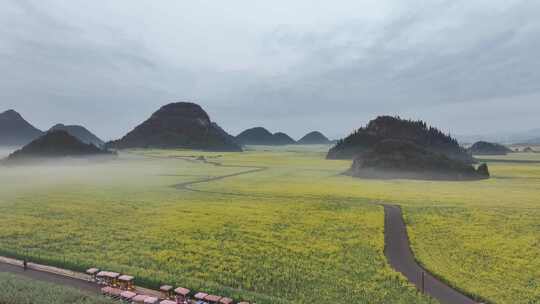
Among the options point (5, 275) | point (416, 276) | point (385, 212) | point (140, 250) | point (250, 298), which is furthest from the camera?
point (385, 212)

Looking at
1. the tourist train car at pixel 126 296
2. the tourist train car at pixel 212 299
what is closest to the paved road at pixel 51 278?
the tourist train car at pixel 126 296

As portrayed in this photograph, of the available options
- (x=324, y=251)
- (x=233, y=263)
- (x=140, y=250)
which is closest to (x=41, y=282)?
(x=140, y=250)

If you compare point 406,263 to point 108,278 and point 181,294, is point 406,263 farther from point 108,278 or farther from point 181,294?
point 108,278

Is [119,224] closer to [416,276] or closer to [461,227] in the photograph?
[416,276]

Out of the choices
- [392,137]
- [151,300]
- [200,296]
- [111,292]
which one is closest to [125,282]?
[111,292]

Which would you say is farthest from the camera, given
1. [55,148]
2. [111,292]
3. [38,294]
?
[55,148]
